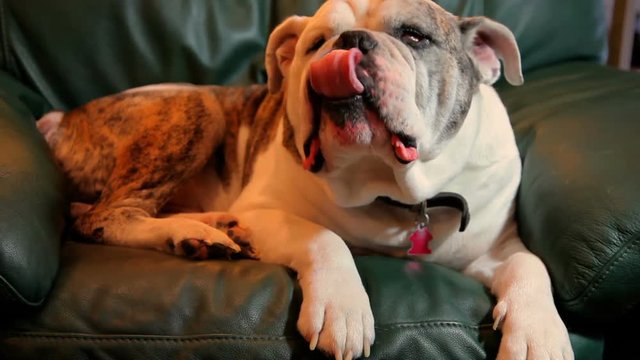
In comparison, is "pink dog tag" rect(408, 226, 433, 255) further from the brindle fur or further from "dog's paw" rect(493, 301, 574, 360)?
the brindle fur

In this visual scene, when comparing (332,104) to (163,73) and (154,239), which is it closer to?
(154,239)

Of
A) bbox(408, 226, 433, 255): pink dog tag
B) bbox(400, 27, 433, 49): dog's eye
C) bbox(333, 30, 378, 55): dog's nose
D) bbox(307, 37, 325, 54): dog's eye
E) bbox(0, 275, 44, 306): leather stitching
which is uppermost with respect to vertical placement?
bbox(333, 30, 378, 55): dog's nose

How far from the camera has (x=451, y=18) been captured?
1.44 meters

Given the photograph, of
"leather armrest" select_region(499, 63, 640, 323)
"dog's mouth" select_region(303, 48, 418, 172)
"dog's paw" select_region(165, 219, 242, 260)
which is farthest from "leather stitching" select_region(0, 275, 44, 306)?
"leather armrest" select_region(499, 63, 640, 323)

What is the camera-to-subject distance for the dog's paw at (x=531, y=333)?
44.4 inches

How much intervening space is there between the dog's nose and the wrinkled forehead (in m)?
0.10

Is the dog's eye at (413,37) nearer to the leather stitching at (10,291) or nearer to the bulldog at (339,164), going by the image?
the bulldog at (339,164)

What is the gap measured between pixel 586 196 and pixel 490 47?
1.39 feet

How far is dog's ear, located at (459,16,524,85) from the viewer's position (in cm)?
146

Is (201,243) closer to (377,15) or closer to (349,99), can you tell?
(349,99)

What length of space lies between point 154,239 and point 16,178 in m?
0.32

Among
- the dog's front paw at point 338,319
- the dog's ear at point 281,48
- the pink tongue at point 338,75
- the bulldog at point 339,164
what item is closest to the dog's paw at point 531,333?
the bulldog at point 339,164

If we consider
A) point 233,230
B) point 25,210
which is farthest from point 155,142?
point 25,210

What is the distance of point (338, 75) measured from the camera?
3.74 ft
